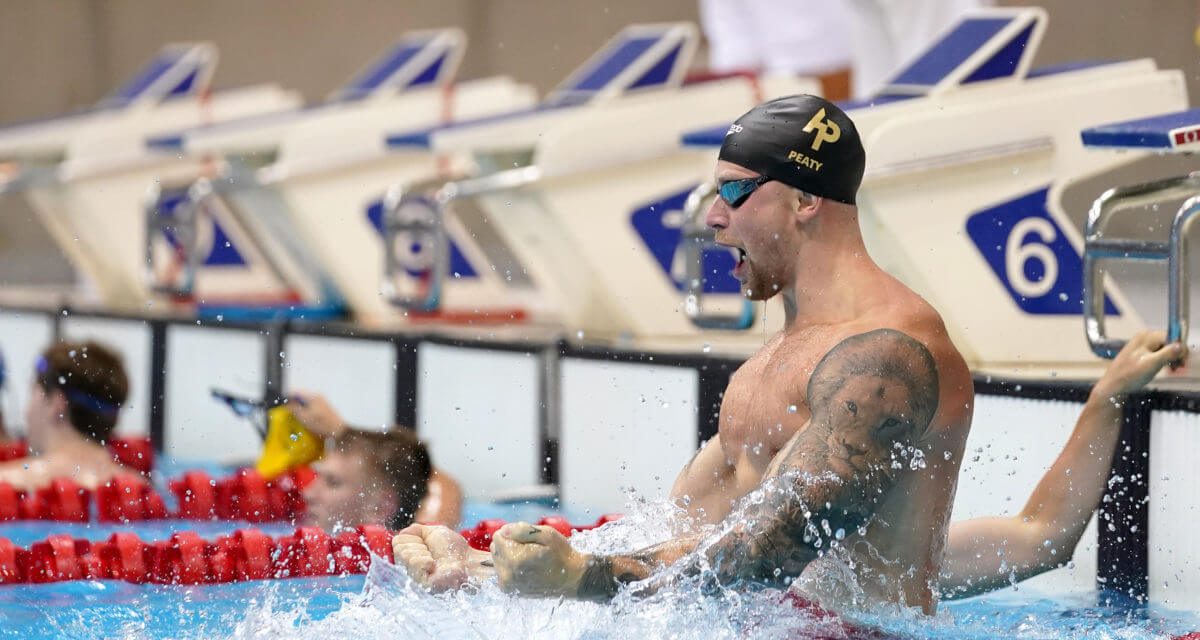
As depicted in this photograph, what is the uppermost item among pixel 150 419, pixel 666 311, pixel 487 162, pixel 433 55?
pixel 433 55

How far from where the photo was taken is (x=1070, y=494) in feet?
10.8

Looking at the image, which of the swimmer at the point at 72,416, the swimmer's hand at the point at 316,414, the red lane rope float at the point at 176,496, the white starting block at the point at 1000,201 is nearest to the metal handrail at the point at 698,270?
the white starting block at the point at 1000,201

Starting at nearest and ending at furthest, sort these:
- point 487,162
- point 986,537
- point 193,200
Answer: point 986,537 < point 487,162 < point 193,200

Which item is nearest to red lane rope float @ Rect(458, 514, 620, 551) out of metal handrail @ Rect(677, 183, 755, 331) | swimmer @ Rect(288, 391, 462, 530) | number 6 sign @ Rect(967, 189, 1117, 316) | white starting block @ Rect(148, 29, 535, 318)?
swimmer @ Rect(288, 391, 462, 530)

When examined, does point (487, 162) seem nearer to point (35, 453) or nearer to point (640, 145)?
point (640, 145)

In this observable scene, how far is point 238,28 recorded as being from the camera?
1135 centimetres

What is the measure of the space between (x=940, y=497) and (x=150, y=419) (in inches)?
174

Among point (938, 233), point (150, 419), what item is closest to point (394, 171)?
point (150, 419)

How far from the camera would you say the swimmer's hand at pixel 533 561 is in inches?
83.7

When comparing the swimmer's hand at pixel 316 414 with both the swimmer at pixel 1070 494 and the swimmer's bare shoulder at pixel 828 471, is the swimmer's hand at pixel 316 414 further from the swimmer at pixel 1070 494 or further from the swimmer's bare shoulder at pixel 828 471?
the swimmer's bare shoulder at pixel 828 471

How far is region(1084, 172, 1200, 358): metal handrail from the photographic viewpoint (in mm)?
3271

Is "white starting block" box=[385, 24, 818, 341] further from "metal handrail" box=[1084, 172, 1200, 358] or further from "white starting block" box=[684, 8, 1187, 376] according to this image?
"metal handrail" box=[1084, 172, 1200, 358]

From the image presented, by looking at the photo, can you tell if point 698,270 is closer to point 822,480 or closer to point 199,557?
point 199,557

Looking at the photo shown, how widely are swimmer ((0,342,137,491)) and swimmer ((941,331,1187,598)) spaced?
262 centimetres
